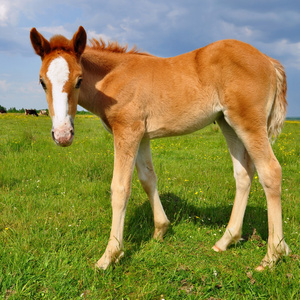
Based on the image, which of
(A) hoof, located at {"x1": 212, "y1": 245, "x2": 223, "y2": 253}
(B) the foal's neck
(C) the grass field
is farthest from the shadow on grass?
(B) the foal's neck

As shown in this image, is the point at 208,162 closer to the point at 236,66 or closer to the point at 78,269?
the point at 236,66

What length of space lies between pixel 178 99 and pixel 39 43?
1619 mm

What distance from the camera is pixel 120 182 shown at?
10.2 ft

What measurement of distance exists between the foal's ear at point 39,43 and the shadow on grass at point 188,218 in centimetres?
235

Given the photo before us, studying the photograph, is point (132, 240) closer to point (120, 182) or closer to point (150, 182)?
point (150, 182)

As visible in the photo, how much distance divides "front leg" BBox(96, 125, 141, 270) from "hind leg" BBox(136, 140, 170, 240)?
623 mm

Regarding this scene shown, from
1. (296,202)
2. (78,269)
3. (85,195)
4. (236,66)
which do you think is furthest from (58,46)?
(296,202)

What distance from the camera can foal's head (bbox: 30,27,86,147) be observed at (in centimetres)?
259

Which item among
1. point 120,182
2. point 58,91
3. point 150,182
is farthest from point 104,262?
point 58,91

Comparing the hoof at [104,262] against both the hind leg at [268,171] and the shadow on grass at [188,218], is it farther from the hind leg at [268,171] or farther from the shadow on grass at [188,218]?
the hind leg at [268,171]

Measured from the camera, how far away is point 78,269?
110 inches

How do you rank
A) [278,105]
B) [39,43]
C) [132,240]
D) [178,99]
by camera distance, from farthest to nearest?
[132,240] < [278,105] < [178,99] < [39,43]

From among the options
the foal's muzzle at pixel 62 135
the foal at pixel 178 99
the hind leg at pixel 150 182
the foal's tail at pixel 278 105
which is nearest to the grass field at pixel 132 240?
the hind leg at pixel 150 182

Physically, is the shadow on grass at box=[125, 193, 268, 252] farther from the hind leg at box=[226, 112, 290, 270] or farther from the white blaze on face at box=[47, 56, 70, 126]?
the white blaze on face at box=[47, 56, 70, 126]
